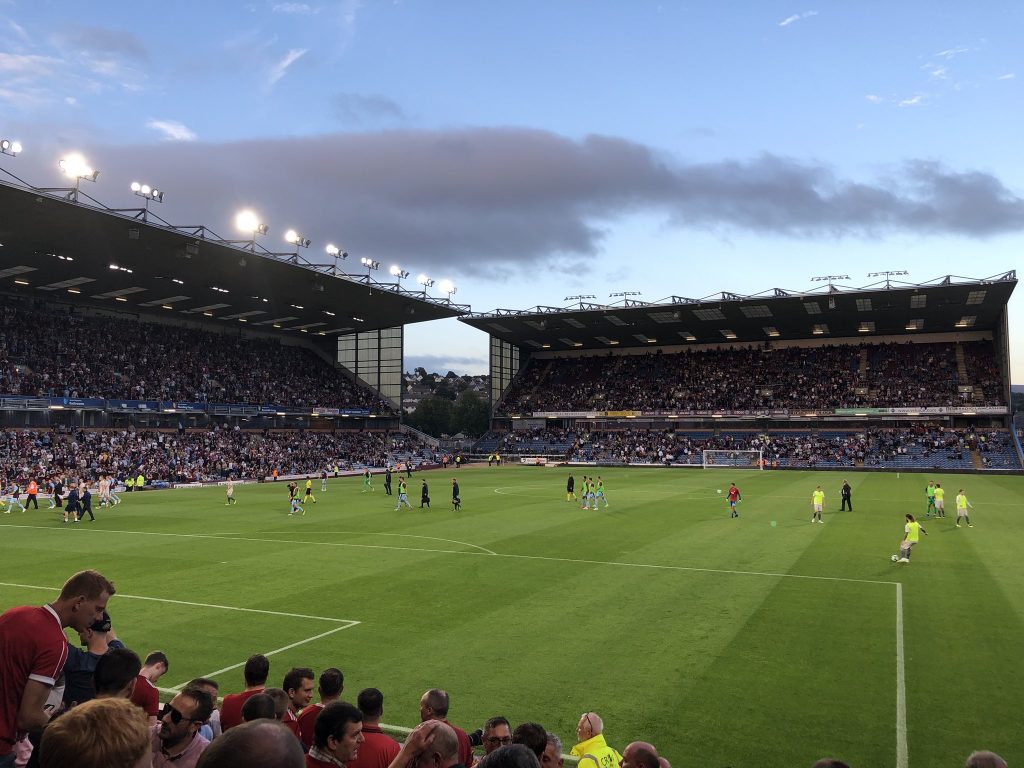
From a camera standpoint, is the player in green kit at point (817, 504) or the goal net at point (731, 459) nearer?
the player in green kit at point (817, 504)

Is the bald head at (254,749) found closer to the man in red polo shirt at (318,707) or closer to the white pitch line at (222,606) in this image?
the man in red polo shirt at (318,707)

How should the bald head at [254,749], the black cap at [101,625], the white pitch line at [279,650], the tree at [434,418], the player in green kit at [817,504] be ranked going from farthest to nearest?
the tree at [434,418] < the player in green kit at [817,504] < the white pitch line at [279,650] < the black cap at [101,625] < the bald head at [254,749]

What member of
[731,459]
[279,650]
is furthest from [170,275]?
[731,459]

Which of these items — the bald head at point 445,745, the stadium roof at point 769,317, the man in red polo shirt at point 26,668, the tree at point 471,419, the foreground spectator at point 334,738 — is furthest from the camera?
the tree at point 471,419

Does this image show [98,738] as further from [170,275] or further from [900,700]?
[170,275]

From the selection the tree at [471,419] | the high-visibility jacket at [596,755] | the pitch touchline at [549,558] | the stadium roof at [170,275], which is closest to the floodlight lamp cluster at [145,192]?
the stadium roof at [170,275]

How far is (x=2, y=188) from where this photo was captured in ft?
118

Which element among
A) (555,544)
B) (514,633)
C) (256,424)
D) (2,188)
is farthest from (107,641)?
(256,424)

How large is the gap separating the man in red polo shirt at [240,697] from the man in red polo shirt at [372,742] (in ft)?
3.55

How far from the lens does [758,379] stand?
83.3 metres

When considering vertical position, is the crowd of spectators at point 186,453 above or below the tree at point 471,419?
below

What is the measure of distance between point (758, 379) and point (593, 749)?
82.7m

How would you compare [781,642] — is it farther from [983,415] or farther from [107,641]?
[983,415]

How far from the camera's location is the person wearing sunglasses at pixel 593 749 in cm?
567
